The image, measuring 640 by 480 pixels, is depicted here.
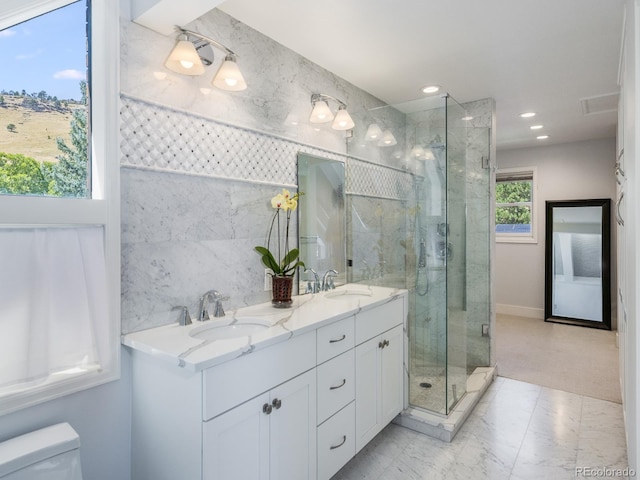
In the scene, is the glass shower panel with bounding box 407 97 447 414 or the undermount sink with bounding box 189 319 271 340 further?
the glass shower panel with bounding box 407 97 447 414

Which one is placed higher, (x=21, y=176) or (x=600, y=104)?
(x=600, y=104)

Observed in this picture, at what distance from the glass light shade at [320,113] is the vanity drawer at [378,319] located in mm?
1280

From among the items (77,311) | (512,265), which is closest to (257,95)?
(77,311)

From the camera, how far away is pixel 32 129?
→ 1389 millimetres

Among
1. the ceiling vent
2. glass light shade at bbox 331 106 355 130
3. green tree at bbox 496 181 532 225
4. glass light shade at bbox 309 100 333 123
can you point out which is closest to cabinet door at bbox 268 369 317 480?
glass light shade at bbox 309 100 333 123

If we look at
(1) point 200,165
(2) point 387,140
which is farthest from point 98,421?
(2) point 387,140

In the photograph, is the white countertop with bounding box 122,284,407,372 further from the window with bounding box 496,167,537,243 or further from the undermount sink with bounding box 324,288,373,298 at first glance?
the window with bounding box 496,167,537,243

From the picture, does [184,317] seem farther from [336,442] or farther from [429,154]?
[429,154]

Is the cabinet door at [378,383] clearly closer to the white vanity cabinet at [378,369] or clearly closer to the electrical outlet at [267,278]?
the white vanity cabinet at [378,369]

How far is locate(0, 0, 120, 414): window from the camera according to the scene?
50.1 inches

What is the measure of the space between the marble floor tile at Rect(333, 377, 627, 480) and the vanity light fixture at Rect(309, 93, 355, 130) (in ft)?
6.90

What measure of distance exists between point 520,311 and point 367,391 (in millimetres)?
4372

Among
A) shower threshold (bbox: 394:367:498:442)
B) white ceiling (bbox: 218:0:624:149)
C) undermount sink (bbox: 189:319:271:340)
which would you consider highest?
white ceiling (bbox: 218:0:624:149)

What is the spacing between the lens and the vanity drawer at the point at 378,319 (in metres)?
2.09
